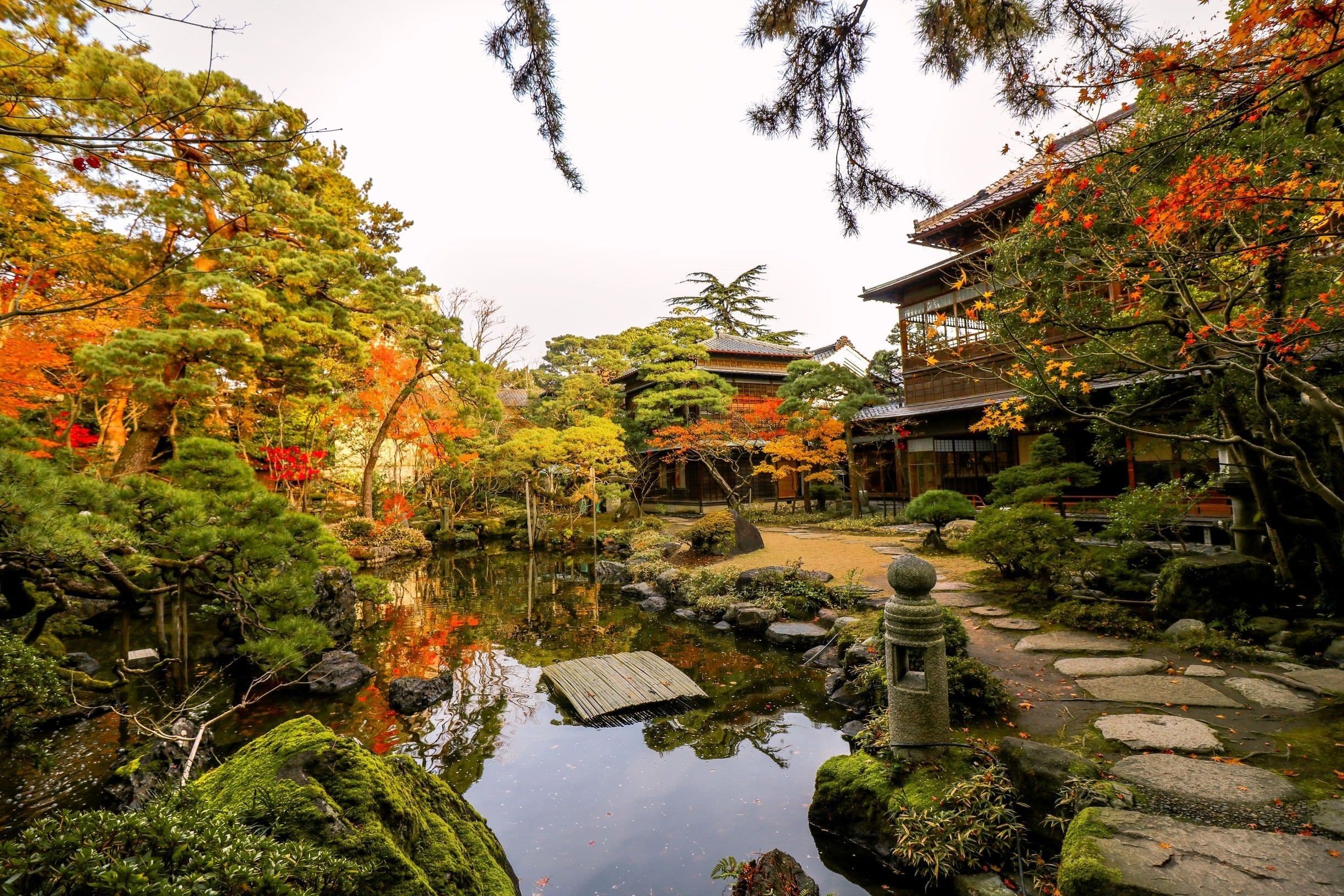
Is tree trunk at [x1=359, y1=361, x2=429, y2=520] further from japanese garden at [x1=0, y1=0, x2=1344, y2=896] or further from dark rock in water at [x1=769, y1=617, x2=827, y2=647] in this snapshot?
dark rock in water at [x1=769, y1=617, x2=827, y2=647]

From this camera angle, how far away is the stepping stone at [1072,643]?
217 inches

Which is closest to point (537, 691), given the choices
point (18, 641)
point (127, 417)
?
point (18, 641)

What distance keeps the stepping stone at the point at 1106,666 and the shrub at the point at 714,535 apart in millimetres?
7113

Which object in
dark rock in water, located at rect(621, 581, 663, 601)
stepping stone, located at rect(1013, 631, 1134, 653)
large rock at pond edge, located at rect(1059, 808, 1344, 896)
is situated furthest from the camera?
dark rock in water, located at rect(621, 581, 663, 601)

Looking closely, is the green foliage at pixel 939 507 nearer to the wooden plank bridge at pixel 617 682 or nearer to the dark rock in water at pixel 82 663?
the wooden plank bridge at pixel 617 682

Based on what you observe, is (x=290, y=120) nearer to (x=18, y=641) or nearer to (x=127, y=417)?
(x=127, y=417)

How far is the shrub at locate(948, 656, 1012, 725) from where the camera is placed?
15.0 ft

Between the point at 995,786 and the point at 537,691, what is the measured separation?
17.1 ft

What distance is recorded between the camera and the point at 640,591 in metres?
11.3

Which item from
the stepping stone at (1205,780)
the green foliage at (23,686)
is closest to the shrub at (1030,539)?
the stepping stone at (1205,780)

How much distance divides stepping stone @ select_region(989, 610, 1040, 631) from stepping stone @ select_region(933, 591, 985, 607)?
66 centimetres

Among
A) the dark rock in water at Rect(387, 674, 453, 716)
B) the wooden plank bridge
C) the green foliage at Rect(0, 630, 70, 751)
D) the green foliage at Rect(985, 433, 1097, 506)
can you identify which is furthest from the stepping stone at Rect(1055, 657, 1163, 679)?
the green foliage at Rect(0, 630, 70, 751)

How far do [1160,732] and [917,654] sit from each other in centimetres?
170

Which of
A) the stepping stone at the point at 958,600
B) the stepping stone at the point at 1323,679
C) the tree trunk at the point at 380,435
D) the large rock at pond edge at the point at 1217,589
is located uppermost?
the tree trunk at the point at 380,435
